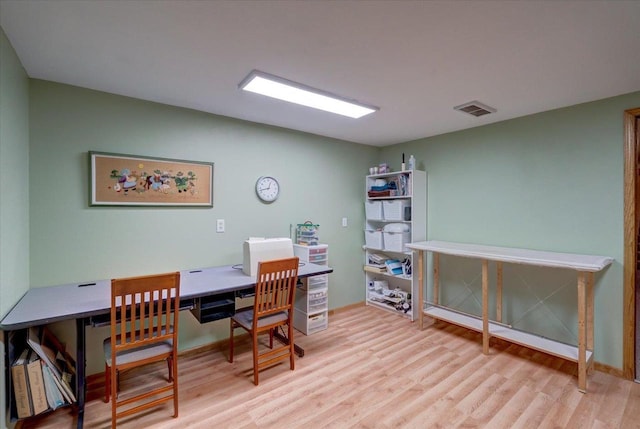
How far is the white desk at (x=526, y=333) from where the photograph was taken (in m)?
2.21

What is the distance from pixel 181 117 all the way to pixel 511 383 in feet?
11.8

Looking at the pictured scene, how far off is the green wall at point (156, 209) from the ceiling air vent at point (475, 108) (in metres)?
1.65

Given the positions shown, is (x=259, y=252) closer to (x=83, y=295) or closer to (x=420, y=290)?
(x=83, y=295)

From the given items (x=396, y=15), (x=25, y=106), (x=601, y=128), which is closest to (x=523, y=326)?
(x=601, y=128)

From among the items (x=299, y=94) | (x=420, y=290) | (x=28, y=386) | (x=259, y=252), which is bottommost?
(x=28, y=386)

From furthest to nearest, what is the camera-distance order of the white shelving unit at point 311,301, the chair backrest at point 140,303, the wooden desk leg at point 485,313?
1. the white shelving unit at point 311,301
2. the wooden desk leg at point 485,313
3. the chair backrest at point 140,303

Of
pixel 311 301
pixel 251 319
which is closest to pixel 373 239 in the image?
pixel 311 301

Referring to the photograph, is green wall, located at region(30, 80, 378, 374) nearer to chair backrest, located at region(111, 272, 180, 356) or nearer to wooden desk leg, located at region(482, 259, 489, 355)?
chair backrest, located at region(111, 272, 180, 356)

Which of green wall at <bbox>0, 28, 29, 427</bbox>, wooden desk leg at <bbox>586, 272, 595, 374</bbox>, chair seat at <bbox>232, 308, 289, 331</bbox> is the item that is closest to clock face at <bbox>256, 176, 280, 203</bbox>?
chair seat at <bbox>232, 308, 289, 331</bbox>

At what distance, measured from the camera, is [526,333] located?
273 centimetres

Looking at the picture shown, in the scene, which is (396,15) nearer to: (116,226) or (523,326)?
(116,226)

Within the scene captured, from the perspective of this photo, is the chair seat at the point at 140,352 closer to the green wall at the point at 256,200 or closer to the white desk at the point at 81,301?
the white desk at the point at 81,301

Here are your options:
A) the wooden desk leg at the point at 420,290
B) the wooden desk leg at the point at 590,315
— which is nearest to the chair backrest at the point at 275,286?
the wooden desk leg at the point at 420,290

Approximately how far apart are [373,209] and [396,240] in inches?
23.6
